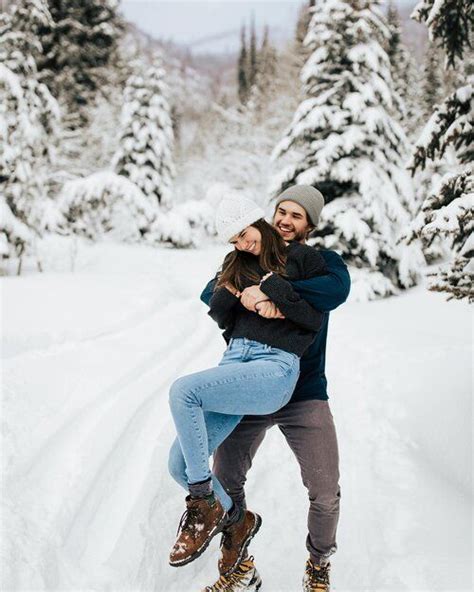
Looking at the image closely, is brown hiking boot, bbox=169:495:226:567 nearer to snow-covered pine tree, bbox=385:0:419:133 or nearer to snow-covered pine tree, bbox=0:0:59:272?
snow-covered pine tree, bbox=0:0:59:272

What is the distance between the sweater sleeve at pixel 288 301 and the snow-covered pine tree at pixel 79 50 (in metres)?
22.7

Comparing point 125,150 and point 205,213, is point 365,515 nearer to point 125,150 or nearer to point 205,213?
point 205,213

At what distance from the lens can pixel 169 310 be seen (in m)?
9.15

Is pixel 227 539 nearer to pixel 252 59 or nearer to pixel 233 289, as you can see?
pixel 233 289

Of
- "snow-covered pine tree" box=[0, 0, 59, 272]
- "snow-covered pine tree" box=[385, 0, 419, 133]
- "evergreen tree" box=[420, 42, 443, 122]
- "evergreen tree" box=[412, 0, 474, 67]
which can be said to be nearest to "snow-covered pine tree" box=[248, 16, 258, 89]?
"snow-covered pine tree" box=[385, 0, 419, 133]

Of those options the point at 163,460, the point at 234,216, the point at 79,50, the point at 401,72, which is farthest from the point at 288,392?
the point at 401,72

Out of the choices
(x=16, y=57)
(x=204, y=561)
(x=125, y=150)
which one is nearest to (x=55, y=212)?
(x=16, y=57)

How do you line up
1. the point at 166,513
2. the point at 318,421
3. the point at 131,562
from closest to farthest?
the point at 318,421 → the point at 131,562 → the point at 166,513

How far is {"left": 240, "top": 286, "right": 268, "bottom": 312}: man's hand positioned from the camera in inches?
103

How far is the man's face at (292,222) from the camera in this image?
3232 millimetres

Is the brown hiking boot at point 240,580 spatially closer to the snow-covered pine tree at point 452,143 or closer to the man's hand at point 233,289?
the man's hand at point 233,289

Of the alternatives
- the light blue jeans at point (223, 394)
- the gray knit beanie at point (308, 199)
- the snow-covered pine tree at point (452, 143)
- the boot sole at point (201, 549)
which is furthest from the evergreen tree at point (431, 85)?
the boot sole at point (201, 549)

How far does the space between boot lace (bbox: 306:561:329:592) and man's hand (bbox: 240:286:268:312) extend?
1.65 meters

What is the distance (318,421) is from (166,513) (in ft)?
5.31
